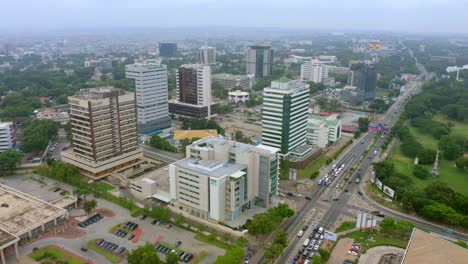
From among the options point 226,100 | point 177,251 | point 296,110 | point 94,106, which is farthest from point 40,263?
point 226,100

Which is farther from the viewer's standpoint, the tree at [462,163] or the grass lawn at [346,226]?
the tree at [462,163]

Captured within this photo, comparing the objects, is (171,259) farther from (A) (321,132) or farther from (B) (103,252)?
(A) (321,132)

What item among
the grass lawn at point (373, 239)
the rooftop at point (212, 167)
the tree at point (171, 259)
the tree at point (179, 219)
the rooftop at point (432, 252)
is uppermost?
the rooftop at point (212, 167)

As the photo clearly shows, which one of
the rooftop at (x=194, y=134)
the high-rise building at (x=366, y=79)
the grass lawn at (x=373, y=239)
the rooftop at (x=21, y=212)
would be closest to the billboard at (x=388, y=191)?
the grass lawn at (x=373, y=239)

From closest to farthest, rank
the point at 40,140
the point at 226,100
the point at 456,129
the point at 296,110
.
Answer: the point at 296,110
the point at 40,140
the point at 456,129
the point at 226,100

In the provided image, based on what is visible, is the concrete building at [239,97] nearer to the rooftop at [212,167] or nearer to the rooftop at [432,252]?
the rooftop at [212,167]

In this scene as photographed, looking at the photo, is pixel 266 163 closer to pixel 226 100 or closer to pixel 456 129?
pixel 456 129

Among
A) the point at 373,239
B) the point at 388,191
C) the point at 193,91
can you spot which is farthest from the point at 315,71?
the point at 373,239
